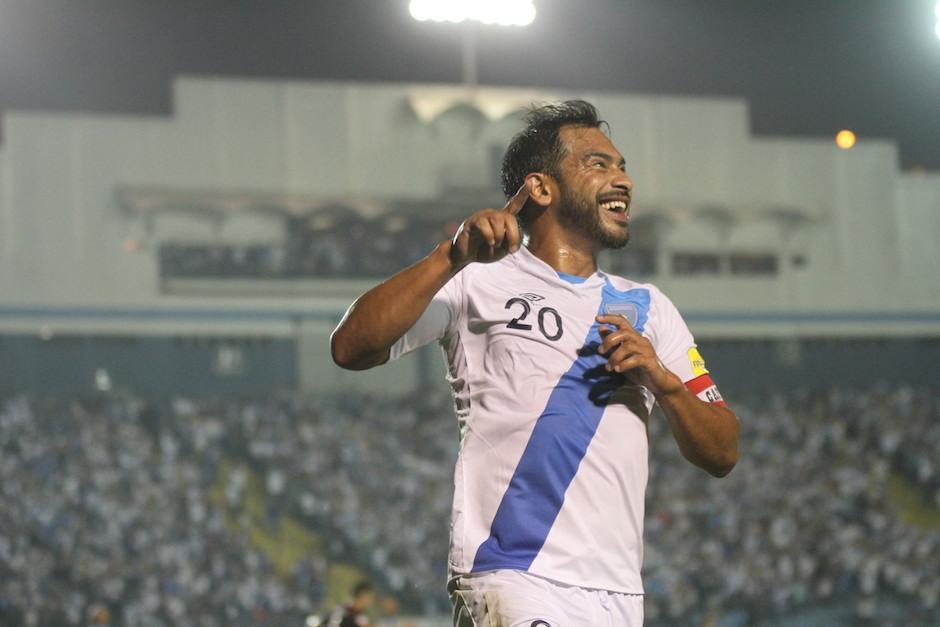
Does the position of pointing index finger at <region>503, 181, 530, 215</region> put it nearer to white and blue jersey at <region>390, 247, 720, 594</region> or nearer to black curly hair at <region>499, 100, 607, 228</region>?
black curly hair at <region>499, 100, 607, 228</region>

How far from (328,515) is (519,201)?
14399mm

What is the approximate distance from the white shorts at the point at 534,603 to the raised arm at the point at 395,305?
1.72ft

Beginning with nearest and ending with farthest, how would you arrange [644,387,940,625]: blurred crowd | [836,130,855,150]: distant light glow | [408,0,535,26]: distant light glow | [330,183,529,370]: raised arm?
[330,183,529,370]: raised arm < [644,387,940,625]: blurred crowd < [408,0,535,26]: distant light glow < [836,130,855,150]: distant light glow

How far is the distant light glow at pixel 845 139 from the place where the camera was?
19906mm

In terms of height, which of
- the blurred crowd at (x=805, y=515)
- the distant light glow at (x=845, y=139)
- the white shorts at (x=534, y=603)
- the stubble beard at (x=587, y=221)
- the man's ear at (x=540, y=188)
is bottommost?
the blurred crowd at (x=805, y=515)

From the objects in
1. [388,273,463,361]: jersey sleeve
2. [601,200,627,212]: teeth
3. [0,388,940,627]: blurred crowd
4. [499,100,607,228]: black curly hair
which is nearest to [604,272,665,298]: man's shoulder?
[601,200,627,212]: teeth

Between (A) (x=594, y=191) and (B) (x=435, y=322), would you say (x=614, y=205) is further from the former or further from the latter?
(B) (x=435, y=322)

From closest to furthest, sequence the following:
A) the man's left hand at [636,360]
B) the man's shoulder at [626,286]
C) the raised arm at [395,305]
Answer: the raised arm at [395,305]
the man's left hand at [636,360]
the man's shoulder at [626,286]

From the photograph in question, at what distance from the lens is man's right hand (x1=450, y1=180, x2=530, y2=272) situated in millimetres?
2297

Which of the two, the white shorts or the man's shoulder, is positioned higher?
the man's shoulder

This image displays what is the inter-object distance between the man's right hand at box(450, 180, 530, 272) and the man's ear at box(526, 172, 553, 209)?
1.77 ft

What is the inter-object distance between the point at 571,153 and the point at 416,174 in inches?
627

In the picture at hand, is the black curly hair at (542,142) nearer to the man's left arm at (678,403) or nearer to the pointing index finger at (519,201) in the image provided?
the pointing index finger at (519,201)

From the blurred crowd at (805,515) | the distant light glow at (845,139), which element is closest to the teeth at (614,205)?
the blurred crowd at (805,515)
